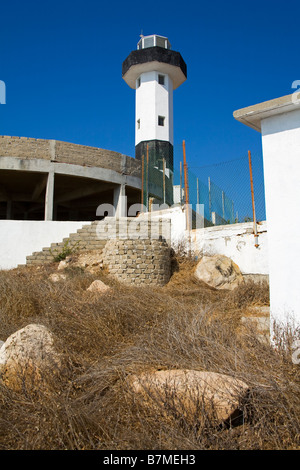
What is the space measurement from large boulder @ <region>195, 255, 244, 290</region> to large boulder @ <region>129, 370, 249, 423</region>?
253 inches

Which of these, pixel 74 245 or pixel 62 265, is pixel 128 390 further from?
pixel 74 245

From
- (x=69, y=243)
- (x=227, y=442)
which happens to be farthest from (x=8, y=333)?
(x=69, y=243)

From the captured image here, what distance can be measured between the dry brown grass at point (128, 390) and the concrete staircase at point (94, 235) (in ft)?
22.3

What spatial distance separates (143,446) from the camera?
2.58 metres

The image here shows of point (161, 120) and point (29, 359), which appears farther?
point (161, 120)

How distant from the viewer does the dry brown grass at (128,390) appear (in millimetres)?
2721

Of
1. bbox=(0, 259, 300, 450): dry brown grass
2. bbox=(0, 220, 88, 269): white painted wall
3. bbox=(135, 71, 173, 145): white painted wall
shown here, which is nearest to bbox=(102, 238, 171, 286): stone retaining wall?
bbox=(0, 220, 88, 269): white painted wall

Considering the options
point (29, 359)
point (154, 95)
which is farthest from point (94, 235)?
point (154, 95)

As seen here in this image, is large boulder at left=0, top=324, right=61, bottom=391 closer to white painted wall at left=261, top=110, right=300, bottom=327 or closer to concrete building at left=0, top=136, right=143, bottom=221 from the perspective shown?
white painted wall at left=261, top=110, right=300, bottom=327

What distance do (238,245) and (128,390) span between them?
24.5 ft

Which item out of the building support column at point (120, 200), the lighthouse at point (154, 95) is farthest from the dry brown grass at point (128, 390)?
the lighthouse at point (154, 95)

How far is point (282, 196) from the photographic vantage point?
15.3ft

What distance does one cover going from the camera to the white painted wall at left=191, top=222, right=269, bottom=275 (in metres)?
9.58

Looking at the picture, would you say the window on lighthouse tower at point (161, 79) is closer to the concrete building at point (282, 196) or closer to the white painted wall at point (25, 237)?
the white painted wall at point (25, 237)
